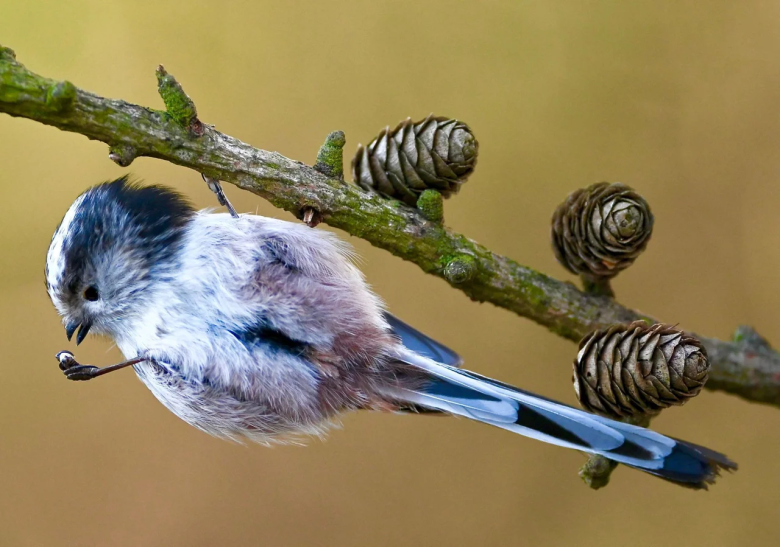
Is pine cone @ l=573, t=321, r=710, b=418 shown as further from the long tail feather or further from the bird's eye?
the bird's eye

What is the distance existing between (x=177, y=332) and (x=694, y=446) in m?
0.78

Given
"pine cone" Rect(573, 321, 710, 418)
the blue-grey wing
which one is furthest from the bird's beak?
"pine cone" Rect(573, 321, 710, 418)

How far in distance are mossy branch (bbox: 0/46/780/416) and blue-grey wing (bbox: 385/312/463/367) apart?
16cm

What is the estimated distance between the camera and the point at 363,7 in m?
1.74

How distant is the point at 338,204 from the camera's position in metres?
0.96

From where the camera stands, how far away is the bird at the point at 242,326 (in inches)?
39.7

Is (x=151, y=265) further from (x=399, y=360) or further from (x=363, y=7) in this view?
(x=363, y=7)

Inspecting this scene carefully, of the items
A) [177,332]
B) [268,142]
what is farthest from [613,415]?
[268,142]

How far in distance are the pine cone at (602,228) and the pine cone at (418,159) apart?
19cm

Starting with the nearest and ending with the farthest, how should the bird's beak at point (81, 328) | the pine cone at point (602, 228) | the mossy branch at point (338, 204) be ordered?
the mossy branch at point (338, 204) < the pine cone at point (602, 228) < the bird's beak at point (81, 328)

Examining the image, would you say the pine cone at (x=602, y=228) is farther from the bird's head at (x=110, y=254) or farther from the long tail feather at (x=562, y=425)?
the bird's head at (x=110, y=254)

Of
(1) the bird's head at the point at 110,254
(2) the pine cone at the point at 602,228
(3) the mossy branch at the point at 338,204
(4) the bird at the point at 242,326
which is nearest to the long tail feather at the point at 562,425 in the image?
(4) the bird at the point at 242,326

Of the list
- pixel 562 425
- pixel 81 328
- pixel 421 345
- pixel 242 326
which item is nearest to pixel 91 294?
pixel 81 328

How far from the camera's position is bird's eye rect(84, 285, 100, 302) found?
1070 mm
